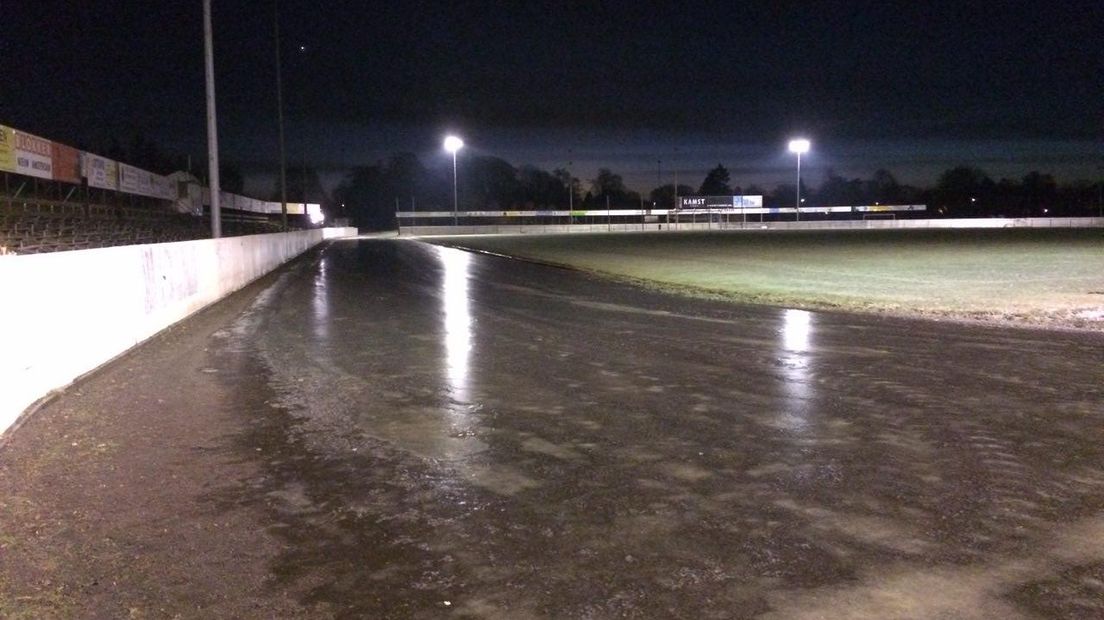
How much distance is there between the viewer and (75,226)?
30.7m

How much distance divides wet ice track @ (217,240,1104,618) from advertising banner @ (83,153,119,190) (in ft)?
92.2

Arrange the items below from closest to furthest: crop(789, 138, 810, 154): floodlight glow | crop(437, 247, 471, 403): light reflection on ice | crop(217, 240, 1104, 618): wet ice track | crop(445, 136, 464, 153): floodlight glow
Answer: crop(217, 240, 1104, 618): wet ice track < crop(437, 247, 471, 403): light reflection on ice < crop(445, 136, 464, 153): floodlight glow < crop(789, 138, 810, 154): floodlight glow

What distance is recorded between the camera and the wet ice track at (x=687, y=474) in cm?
416

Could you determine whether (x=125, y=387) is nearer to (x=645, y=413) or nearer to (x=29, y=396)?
(x=29, y=396)

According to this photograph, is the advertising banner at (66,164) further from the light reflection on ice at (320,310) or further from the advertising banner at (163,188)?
the light reflection on ice at (320,310)

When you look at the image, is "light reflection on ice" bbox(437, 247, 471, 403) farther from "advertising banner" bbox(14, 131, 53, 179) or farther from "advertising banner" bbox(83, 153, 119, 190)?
"advertising banner" bbox(83, 153, 119, 190)

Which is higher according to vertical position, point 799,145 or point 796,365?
point 799,145

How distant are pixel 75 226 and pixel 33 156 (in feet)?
8.69

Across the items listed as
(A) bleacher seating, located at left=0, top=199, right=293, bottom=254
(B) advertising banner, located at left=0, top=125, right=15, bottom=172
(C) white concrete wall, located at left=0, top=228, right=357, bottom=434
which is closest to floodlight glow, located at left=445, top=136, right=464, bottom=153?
(A) bleacher seating, located at left=0, top=199, right=293, bottom=254

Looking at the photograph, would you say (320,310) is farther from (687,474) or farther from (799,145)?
(799,145)

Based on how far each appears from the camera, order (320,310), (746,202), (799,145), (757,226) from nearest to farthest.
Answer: (320,310)
(799,145)
(757,226)
(746,202)

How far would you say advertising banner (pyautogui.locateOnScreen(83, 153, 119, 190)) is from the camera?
117 ft

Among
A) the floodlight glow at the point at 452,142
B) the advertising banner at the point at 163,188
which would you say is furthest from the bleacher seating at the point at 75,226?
the floodlight glow at the point at 452,142

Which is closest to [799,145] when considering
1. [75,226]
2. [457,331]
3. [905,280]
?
[905,280]
